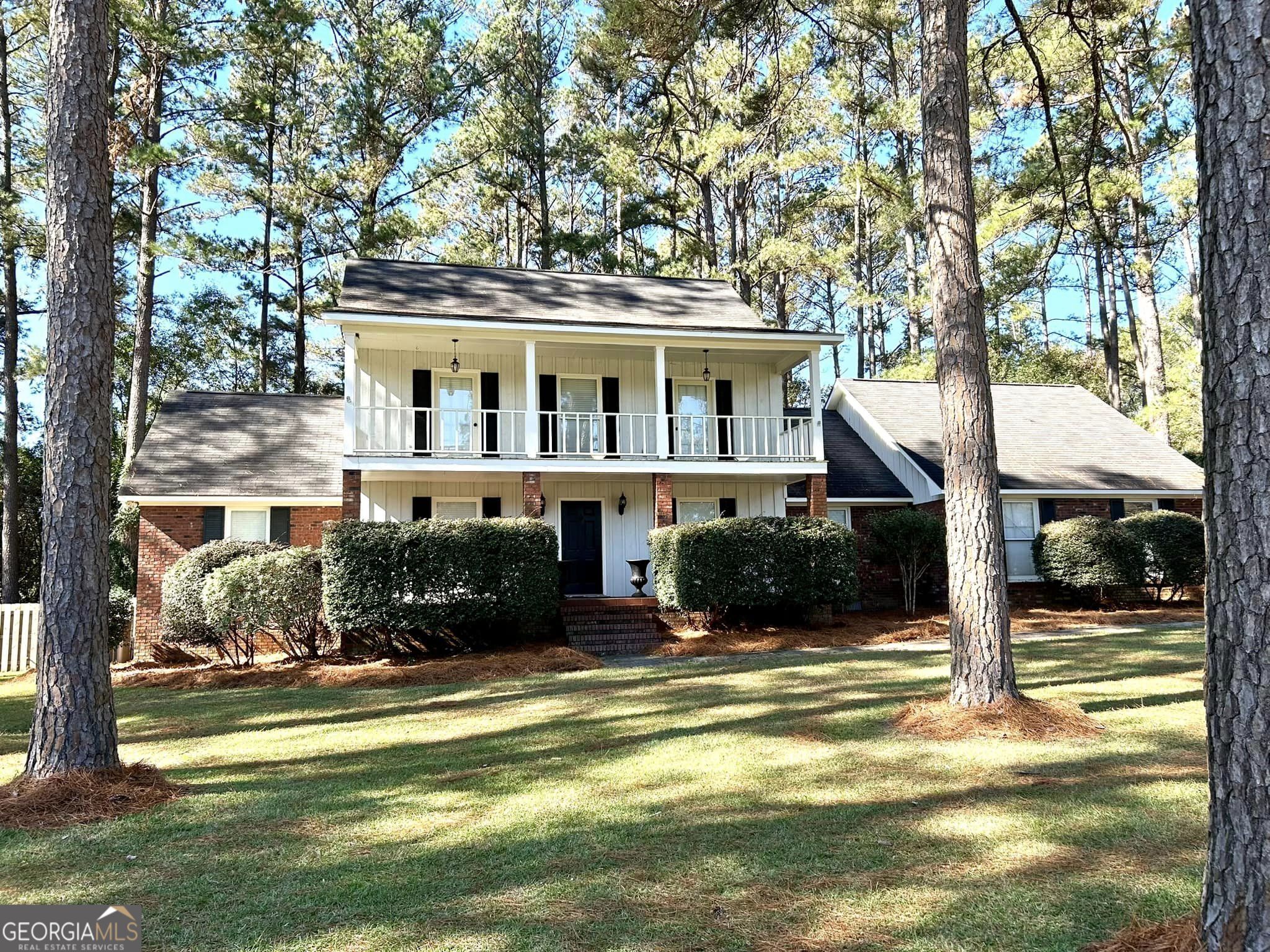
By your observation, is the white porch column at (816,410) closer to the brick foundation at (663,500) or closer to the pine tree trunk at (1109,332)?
the brick foundation at (663,500)

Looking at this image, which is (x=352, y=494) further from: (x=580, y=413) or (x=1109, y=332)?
(x=1109, y=332)

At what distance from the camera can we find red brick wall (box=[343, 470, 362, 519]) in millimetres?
13664

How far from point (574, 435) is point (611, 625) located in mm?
4691

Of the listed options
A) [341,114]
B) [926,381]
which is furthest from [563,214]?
[926,381]

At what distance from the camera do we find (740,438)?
16016mm

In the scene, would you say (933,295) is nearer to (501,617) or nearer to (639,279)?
(501,617)

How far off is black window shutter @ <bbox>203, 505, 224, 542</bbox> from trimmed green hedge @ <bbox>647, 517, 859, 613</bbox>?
8.31 meters

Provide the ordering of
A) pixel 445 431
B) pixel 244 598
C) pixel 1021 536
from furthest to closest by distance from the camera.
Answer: pixel 1021 536
pixel 445 431
pixel 244 598

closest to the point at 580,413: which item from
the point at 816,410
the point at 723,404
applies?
the point at 723,404

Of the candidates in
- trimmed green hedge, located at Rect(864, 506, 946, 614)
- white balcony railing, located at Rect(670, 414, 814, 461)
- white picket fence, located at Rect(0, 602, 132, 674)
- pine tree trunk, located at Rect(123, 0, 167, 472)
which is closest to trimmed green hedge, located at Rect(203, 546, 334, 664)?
white picket fence, located at Rect(0, 602, 132, 674)

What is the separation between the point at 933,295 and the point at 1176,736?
4.01m

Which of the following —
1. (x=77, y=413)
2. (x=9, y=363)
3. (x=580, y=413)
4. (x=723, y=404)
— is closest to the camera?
(x=77, y=413)

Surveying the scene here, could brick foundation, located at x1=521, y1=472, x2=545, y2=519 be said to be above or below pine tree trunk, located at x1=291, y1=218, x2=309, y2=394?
below

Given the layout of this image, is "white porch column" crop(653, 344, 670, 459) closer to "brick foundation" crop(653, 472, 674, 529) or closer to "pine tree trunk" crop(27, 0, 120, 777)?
"brick foundation" crop(653, 472, 674, 529)
